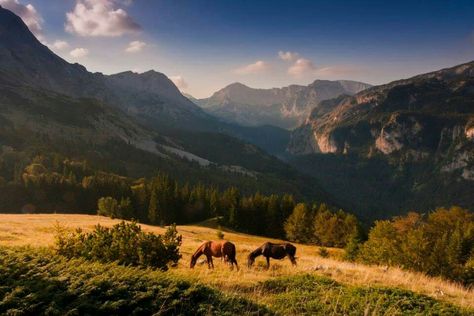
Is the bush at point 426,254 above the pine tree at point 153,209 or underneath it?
above

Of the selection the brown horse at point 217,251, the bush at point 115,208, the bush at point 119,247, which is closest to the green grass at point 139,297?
the bush at point 119,247

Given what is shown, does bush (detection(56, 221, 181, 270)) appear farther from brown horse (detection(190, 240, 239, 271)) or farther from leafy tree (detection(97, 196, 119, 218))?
leafy tree (detection(97, 196, 119, 218))

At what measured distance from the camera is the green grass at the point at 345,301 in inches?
585

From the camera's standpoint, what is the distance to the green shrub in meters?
11.5

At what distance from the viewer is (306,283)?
64.1 feet

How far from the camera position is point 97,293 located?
1262 centimetres

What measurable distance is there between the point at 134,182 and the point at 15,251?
599 ft

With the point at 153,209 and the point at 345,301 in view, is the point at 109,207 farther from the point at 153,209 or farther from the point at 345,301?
the point at 345,301

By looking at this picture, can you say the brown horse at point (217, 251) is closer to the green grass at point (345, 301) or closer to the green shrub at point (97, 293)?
the green grass at point (345, 301)

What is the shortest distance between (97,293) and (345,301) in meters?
10.1

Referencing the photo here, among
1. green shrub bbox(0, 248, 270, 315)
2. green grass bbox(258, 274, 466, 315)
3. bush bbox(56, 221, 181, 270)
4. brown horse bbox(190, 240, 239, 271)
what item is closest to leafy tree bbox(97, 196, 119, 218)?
brown horse bbox(190, 240, 239, 271)

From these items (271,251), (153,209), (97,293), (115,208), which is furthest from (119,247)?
(153,209)

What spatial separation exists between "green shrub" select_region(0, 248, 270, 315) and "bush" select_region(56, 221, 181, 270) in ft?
20.1

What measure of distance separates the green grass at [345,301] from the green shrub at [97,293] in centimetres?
233
